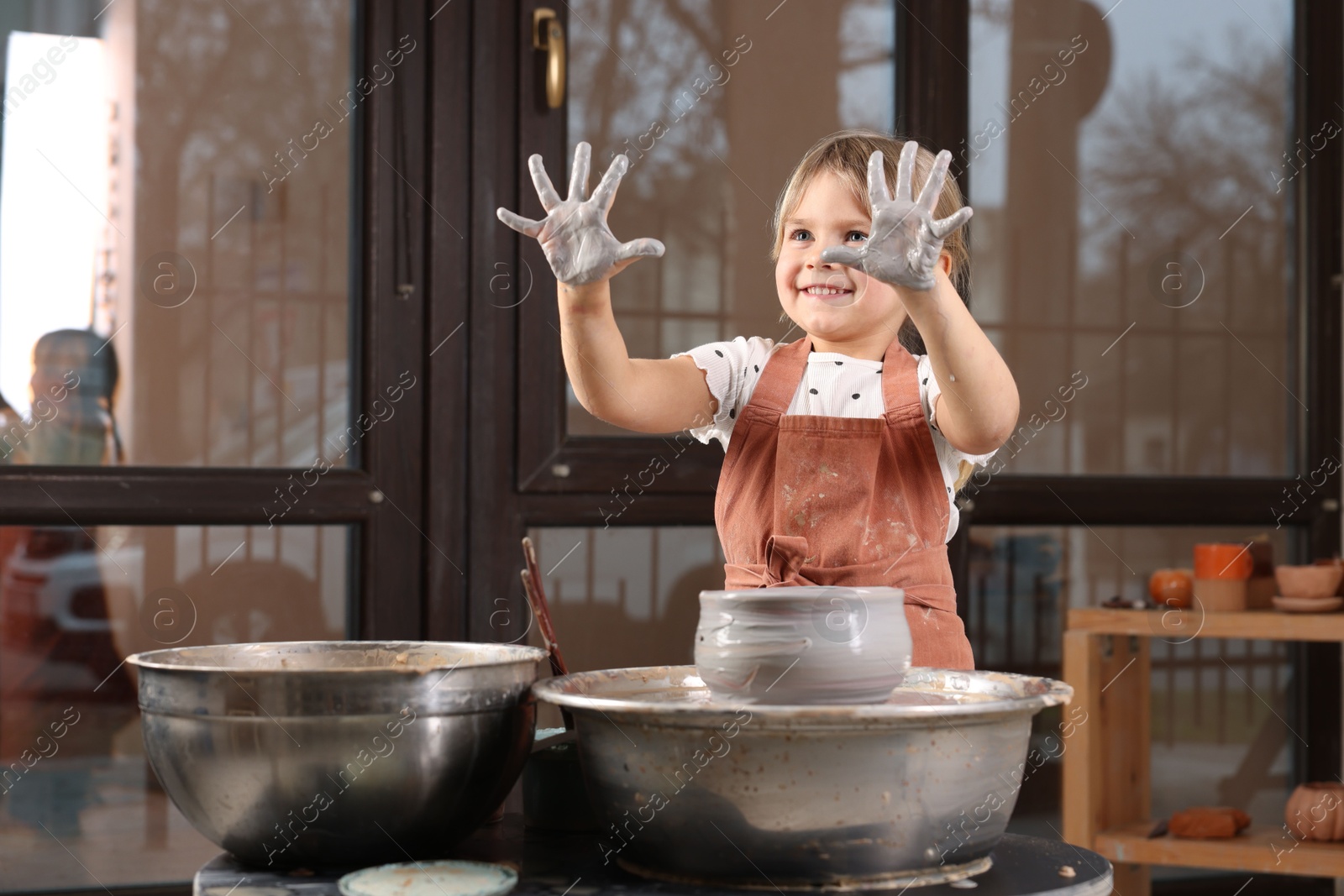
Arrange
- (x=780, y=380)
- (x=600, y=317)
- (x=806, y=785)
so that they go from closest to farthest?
(x=806, y=785), (x=600, y=317), (x=780, y=380)

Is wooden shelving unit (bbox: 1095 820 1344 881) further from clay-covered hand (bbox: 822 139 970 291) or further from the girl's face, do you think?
clay-covered hand (bbox: 822 139 970 291)

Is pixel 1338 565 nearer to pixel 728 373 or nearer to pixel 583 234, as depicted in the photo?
pixel 728 373

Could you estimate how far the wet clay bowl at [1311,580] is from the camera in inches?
81.0

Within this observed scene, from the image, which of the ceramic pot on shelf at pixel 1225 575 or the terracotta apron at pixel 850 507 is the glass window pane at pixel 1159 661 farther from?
the terracotta apron at pixel 850 507

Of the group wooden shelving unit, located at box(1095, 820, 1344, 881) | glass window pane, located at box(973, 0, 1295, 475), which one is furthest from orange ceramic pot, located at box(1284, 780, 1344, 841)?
glass window pane, located at box(973, 0, 1295, 475)

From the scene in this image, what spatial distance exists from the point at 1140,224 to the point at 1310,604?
2.47ft

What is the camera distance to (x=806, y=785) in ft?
2.35

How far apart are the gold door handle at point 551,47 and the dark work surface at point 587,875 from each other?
1468mm

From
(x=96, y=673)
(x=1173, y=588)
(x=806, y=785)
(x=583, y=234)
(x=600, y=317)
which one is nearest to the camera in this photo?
(x=806, y=785)

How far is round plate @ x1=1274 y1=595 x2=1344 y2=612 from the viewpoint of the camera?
80.7 inches

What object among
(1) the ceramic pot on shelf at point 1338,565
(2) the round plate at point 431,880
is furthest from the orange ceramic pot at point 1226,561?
(2) the round plate at point 431,880

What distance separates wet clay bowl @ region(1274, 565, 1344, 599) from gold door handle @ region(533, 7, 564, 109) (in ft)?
4.54

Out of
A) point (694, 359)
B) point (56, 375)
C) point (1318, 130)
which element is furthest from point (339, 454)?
point (1318, 130)

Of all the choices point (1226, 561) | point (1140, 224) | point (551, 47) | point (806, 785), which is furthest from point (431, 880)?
point (1140, 224)
